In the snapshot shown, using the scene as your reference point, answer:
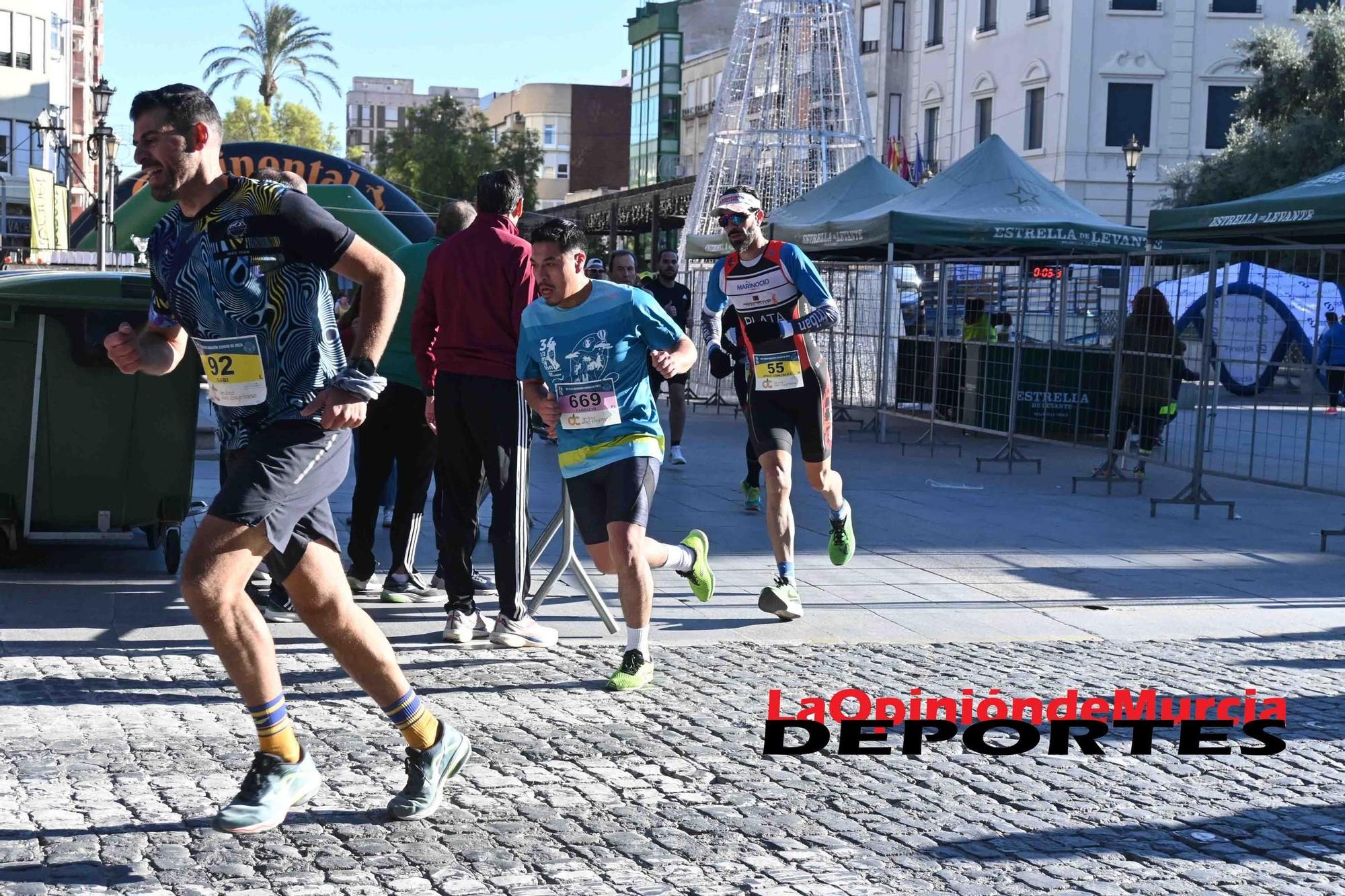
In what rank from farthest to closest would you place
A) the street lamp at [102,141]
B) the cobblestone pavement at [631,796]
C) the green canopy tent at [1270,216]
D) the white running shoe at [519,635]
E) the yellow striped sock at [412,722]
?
the street lamp at [102,141] < the green canopy tent at [1270,216] < the white running shoe at [519,635] < the yellow striped sock at [412,722] < the cobblestone pavement at [631,796]

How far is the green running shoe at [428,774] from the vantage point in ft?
14.8

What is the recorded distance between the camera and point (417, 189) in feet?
204

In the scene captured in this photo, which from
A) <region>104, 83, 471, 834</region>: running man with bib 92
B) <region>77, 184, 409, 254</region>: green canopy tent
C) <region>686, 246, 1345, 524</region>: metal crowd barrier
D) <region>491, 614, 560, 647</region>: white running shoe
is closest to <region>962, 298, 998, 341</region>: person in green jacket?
<region>686, 246, 1345, 524</region>: metal crowd barrier

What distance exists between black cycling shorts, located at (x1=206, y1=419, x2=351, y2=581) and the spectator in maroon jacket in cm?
247

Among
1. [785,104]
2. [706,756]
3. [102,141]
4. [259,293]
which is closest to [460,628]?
[706,756]

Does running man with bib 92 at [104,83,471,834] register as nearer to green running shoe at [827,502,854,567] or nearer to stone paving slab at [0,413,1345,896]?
stone paving slab at [0,413,1345,896]

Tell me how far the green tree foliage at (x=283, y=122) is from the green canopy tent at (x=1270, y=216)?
6347cm

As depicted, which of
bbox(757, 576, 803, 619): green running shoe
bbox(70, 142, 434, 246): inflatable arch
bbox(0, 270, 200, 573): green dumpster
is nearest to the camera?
bbox(757, 576, 803, 619): green running shoe

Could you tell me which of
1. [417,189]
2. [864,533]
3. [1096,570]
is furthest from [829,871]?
[417,189]

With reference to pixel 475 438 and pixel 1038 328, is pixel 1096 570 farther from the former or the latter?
pixel 1038 328

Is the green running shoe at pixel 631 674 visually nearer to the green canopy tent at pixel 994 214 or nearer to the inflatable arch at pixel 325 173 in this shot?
the inflatable arch at pixel 325 173

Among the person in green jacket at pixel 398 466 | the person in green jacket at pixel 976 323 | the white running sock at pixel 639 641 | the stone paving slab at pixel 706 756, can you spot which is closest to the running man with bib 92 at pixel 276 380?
the stone paving slab at pixel 706 756

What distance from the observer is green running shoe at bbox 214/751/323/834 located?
431cm

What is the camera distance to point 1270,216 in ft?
41.8
